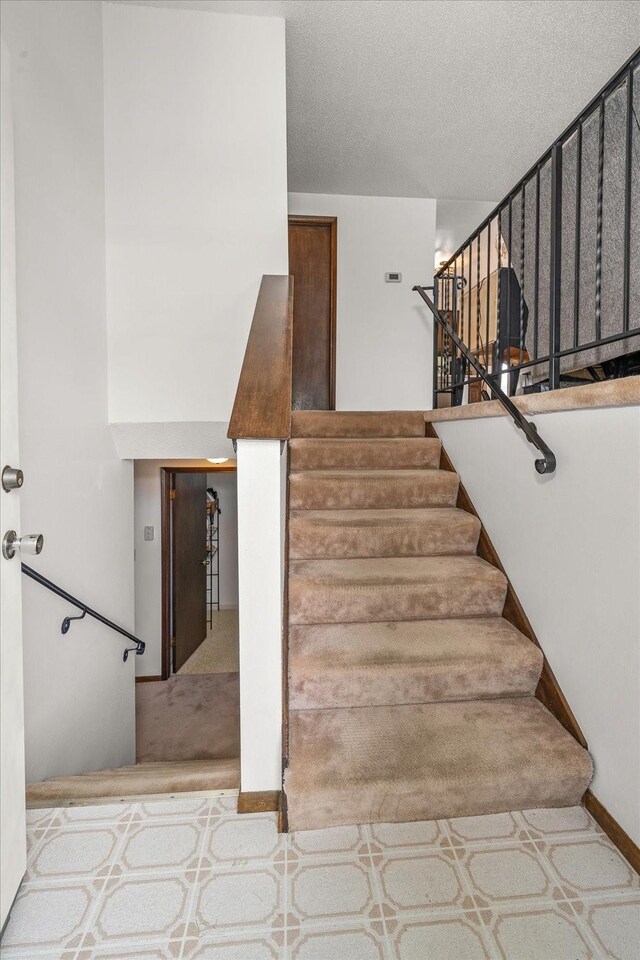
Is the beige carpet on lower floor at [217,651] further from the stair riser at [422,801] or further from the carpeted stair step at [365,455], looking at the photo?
the stair riser at [422,801]

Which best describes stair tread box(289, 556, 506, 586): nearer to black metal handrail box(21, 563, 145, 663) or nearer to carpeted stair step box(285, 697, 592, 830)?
carpeted stair step box(285, 697, 592, 830)

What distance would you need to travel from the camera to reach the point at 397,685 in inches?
65.4

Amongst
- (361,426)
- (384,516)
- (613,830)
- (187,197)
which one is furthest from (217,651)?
(613,830)

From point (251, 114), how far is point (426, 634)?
2780 mm

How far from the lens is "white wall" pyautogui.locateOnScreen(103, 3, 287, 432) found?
2.66m

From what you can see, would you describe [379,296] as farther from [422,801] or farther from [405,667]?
[422,801]

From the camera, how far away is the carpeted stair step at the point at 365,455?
293cm

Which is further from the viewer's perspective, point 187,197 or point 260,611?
point 187,197

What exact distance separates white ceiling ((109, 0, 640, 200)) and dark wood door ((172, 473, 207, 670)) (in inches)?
118

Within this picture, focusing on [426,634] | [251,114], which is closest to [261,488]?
[426,634]

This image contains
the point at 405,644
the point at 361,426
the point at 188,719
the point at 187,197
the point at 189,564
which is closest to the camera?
the point at 405,644

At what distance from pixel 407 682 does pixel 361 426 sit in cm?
192

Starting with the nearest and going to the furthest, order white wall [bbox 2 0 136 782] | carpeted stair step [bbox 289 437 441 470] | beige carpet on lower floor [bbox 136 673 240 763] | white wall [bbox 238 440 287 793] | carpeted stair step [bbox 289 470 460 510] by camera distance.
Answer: white wall [bbox 238 440 287 793] → white wall [bbox 2 0 136 782] → carpeted stair step [bbox 289 470 460 510] → carpeted stair step [bbox 289 437 441 470] → beige carpet on lower floor [bbox 136 673 240 763]

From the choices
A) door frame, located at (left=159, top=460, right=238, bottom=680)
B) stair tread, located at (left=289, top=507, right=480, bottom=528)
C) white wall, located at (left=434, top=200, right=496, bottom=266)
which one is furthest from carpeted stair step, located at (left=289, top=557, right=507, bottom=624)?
white wall, located at (left=434, top=200, right=496, bottom=266)
